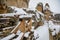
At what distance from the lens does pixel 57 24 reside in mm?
2305

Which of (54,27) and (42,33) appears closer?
(42,33)

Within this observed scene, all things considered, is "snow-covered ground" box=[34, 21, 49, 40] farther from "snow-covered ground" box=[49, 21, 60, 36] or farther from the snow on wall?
"snow-covered ground" box=[49, 21, 60, 36]

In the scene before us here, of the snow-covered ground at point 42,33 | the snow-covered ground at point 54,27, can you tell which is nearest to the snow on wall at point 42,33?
the snow-covered ground at point 42,33

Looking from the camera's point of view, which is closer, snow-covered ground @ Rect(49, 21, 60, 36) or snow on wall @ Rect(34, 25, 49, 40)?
snow on wall @ Rect(34, 25, 49, 40)

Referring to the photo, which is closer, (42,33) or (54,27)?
(42,33)

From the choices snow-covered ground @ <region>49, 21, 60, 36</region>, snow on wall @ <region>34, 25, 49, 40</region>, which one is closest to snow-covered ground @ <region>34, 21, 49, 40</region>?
snow on wall @ <region>34, 25, 49, 40</region>

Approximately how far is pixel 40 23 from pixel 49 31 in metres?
0.22

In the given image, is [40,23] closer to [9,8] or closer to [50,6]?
[50,6]

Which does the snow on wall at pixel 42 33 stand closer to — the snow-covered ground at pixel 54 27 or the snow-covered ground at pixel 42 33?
the snow-covered ground at pixel 42 33

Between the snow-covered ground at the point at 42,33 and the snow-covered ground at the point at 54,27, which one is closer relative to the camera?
the snow-covered ground at the point at 42,33

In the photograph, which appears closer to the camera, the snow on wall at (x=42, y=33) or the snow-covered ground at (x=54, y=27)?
the snow on wall at (x=42, y=33)

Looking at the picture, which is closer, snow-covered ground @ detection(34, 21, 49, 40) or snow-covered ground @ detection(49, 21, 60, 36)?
snow-covered ground @ detection(34, 21, 49, 40)

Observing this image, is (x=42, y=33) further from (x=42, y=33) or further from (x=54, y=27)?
(x=54, y=27)

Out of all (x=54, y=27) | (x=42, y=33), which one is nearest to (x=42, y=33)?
(x=42, y=33)
